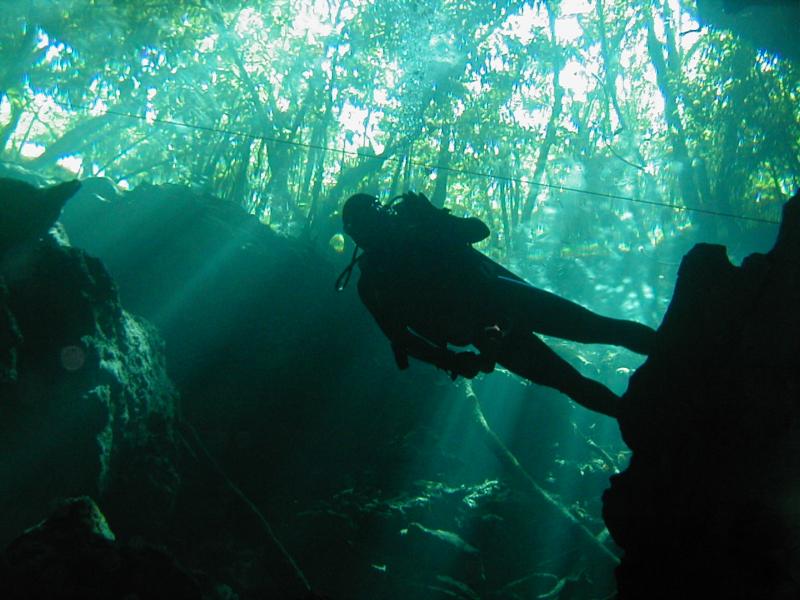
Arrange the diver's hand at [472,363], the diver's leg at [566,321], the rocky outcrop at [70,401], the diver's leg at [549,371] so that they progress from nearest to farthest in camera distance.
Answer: the diver's hand at [472,363], the diver's leg at [549,371], the diver's leg at [566,321], the rocky outcrop at [70,401]

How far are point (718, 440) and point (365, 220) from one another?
279 cm

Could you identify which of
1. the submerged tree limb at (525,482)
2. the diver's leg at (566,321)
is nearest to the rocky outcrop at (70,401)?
the diver's leg at (566,321)

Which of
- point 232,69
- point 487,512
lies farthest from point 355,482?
point 232,69

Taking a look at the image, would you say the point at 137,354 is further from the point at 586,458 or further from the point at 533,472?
the point at 586,458

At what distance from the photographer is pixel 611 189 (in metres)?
20.5

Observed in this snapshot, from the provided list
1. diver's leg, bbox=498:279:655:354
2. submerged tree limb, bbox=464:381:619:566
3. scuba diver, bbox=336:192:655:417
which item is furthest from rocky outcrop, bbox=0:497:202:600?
submerged tree limb, bbox=464:381:619:566

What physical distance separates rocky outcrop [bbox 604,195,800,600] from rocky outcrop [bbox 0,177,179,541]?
505 cm

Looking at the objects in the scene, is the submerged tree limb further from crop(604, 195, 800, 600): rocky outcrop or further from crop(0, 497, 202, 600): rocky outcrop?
crop(0, 497, 202, 600): rocky outcrop

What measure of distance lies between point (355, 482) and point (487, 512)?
265cm

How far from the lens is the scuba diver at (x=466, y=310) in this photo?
10.7 feet

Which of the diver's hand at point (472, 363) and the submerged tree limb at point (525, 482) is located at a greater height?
the submerged tree limb at point (525, 482)

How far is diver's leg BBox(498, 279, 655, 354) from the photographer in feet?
10.9

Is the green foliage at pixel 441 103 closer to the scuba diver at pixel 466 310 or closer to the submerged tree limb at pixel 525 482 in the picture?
the submerged tree limb at pixel 525 482

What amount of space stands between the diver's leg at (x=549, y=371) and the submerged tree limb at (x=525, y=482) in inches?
280
